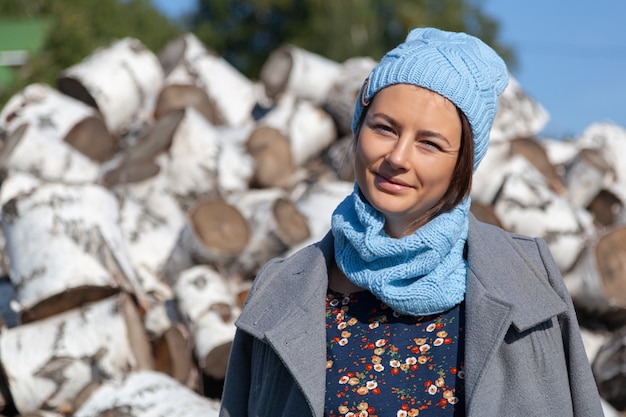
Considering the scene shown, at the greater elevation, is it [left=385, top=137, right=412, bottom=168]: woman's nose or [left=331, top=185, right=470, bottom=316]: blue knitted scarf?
[left=385, top=137, right=412, bottom=168]: woman's nose

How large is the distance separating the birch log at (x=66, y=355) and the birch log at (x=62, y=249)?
11cm

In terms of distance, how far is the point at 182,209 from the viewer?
6.01 meters

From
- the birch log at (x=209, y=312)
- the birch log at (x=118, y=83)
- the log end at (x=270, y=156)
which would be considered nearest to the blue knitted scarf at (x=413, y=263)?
the birch log at (x=209, y=312)

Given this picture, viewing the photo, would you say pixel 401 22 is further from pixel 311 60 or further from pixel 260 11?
pixel 311 60

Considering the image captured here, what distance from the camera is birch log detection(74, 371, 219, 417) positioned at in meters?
3.90

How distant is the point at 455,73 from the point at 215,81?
5896mm

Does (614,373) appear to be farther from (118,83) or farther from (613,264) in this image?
(118,83)

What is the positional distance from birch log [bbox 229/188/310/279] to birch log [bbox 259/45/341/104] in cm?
198

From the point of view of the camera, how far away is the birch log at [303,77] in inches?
289

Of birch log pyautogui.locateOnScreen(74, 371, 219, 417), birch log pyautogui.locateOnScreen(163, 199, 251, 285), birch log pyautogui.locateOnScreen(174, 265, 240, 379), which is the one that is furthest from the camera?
birch log pyautogui.locateOnScreen(163, 199, 251, 285)

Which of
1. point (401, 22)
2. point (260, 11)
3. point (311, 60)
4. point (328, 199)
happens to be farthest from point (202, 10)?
point (328, 199)

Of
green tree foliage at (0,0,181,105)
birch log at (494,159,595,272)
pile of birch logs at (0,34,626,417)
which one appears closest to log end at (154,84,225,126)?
pile of birch logs at (0,34,626,417)

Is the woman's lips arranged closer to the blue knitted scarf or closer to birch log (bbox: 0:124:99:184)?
the blue knitted scarf

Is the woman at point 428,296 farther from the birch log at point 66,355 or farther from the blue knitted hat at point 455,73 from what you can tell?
the birch log at point 66,355
